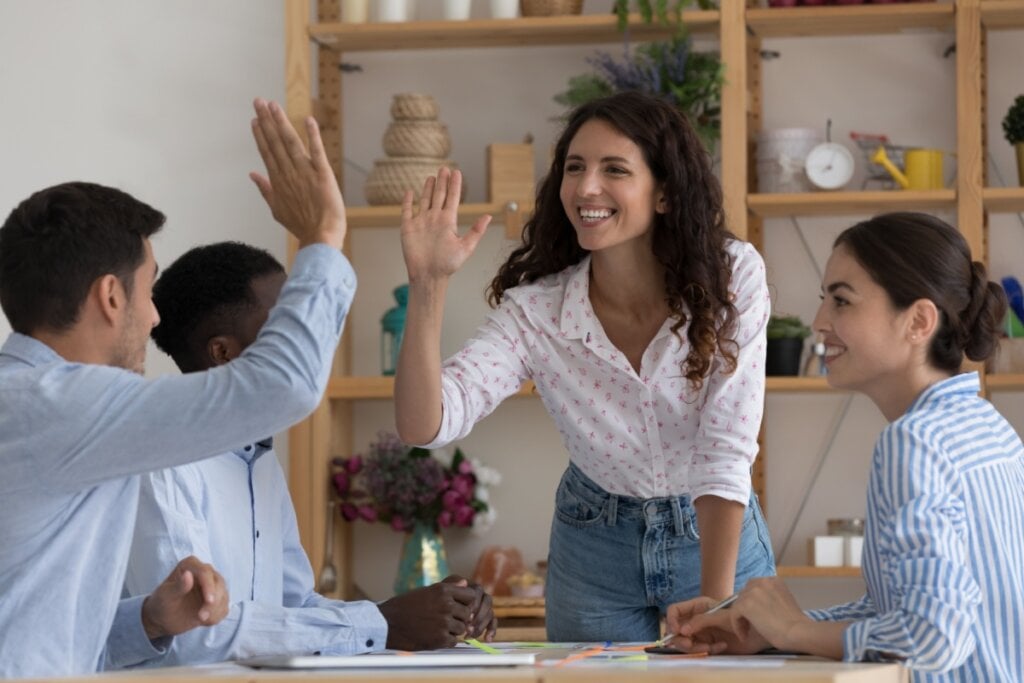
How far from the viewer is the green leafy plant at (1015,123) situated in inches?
143

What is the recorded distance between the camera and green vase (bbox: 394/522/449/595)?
3.76m

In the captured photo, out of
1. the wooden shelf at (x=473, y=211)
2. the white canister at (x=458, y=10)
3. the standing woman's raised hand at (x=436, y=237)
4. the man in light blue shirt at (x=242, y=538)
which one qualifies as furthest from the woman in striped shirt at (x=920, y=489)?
the white canister at (x=458, y=10)

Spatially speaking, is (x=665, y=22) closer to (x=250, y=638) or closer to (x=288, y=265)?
(x=288, y=265)

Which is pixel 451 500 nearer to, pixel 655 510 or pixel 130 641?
pixel 655 510

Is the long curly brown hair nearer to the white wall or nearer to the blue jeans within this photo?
the blue jeans

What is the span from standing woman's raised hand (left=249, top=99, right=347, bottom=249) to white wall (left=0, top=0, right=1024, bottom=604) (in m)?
2.45

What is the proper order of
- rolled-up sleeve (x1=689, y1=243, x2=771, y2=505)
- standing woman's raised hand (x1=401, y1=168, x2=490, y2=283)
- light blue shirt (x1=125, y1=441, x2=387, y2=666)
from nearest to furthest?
1. light blue shirt (x1=125, y1=441, x2=387, y2=666)
2. standing woman's raised hand (x1=401, y1=168, x2=490, y2=283)
3. rolled-up sleeve (x1=689, y1=243, x2=771, y2=505)

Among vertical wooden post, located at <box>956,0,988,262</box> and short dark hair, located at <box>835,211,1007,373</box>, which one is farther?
vertical wooden post, located at <box>956,0,988,262</box>

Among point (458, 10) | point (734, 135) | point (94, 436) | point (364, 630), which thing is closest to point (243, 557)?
point (364, 630)

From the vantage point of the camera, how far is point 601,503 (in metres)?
2.23

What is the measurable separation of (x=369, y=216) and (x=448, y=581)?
200cm

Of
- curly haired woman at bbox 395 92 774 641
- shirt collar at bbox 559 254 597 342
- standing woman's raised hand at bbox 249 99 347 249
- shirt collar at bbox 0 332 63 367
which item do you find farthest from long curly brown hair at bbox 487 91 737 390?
shirt collar at bbox 0 332 63 367

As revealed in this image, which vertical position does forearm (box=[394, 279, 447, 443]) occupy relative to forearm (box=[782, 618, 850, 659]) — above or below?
above

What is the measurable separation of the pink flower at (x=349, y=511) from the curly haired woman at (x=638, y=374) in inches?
61.1
